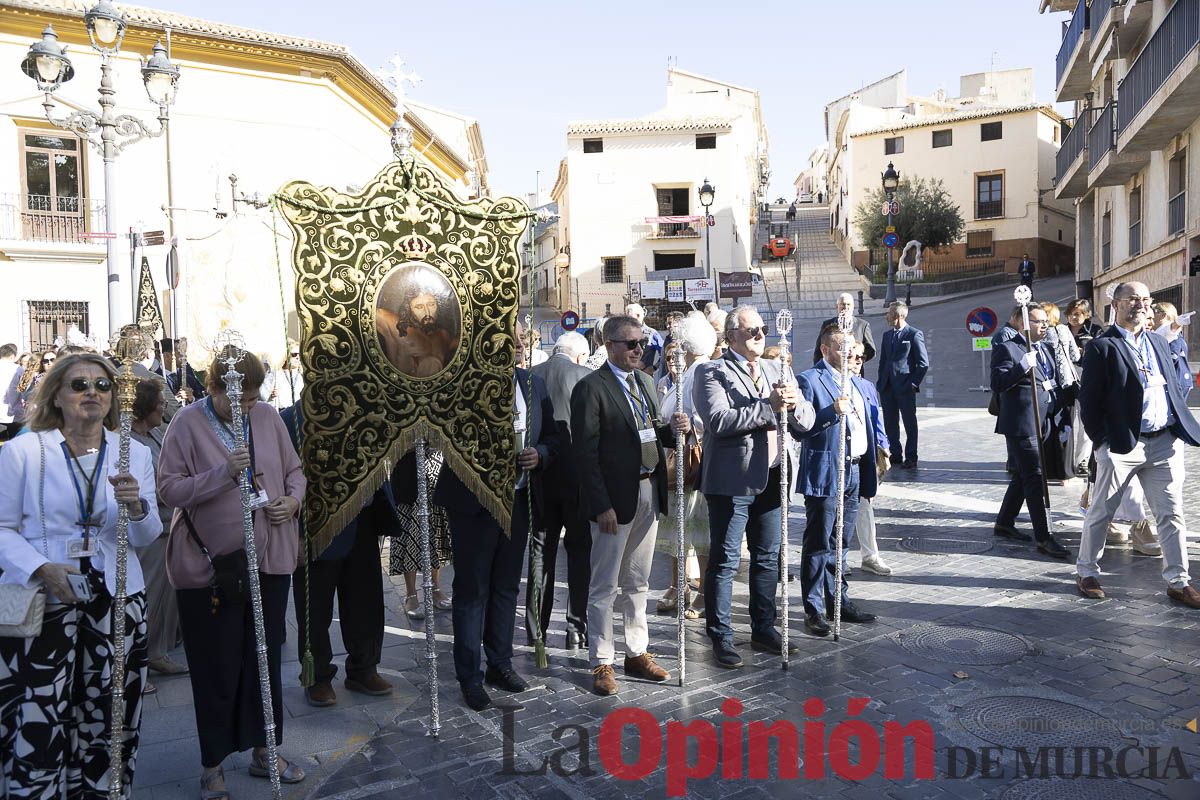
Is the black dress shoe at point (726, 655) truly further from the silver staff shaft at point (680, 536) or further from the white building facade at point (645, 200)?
the white building facade at point (645, 200)

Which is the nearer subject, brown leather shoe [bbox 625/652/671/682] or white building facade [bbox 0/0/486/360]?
brown leather shoe [bbox 625/652/671/682]

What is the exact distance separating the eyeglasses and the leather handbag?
745 millimetres

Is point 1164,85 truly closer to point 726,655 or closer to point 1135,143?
point 1135,143

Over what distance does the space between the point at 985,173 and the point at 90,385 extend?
47093 millimetres

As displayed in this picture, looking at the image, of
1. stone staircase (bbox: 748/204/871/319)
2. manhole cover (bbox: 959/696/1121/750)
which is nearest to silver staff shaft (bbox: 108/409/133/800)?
manhole cover (bbox: 959/696/1121/750)

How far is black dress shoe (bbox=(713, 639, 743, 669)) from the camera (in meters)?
5.34

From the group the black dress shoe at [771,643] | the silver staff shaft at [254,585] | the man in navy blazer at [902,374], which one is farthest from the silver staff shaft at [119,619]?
the man in navy blazer at [902,374]

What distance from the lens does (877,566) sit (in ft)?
23.2

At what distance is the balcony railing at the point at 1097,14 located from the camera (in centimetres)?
2289

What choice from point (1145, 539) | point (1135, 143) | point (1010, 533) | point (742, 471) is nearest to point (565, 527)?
point (742, 471)

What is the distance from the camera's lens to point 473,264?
477 cm

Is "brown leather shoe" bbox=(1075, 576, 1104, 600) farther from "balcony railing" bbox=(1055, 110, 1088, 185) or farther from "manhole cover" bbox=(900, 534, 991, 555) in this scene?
"balcony railing" bbox=(1055, 110, 1088, 185)

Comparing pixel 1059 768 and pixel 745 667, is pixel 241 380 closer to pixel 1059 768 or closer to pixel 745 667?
pixel 745 667

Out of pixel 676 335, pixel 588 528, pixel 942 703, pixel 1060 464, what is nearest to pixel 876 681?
pixel 942 703
